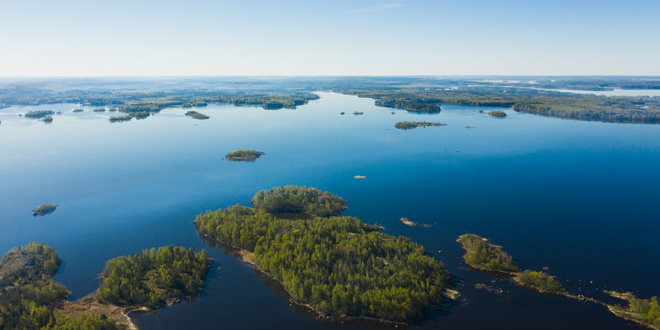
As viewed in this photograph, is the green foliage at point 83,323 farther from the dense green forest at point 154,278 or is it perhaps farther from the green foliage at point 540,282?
the green foliage at point 540,282

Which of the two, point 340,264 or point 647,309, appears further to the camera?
point 340,264

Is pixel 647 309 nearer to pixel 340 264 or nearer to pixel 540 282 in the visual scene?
pixel 540 282

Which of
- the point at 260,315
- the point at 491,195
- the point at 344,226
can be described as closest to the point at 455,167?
the point at 491,195

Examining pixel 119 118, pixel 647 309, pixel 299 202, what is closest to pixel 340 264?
pixel 299 202

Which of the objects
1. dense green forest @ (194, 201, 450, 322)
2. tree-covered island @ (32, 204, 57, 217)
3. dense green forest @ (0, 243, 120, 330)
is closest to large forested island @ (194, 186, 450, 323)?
dense green forest @ (194, 201, 450, 322)

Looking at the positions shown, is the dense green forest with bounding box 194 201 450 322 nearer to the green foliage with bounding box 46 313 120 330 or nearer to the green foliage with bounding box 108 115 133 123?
the green foliage with bounding box 46 313 120 330

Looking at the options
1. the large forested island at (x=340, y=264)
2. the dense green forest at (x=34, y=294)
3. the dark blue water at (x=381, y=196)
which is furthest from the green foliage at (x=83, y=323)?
the large forested island at (x=340, y=264)

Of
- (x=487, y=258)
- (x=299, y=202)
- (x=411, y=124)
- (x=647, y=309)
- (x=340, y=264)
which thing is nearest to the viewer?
(x=647, y=309)
